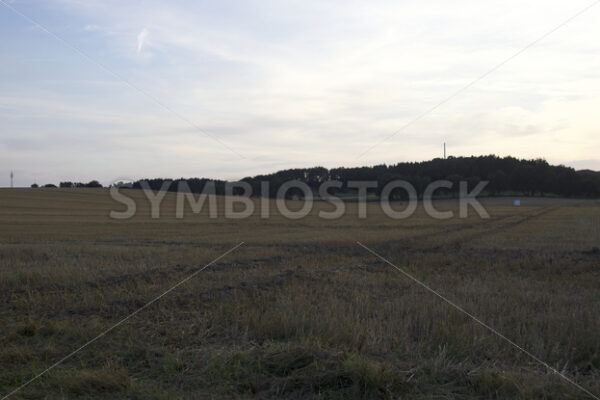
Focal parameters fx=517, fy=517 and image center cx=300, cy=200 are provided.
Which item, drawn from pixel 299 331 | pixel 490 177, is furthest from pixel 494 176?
pixel 299 331

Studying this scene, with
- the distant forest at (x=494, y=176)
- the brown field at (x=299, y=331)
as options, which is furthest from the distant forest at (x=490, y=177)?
the brown field at (x=299, y=331)

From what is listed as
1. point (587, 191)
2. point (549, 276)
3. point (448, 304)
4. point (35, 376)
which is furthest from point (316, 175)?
point (587, 191)

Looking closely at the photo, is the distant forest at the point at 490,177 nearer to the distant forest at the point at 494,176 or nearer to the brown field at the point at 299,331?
the distant forest at the point at 494,176

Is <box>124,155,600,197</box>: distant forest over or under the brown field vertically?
over

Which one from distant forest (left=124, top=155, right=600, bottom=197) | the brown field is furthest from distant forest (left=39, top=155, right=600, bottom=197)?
the brown field

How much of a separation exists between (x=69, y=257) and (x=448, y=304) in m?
12.3

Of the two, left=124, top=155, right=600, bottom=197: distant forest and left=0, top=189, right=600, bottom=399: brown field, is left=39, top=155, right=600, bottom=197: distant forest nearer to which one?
left=124, top=155, right=600, bottom=197: distant forest

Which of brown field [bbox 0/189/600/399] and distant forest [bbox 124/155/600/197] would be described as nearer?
brown field [bbox 0/189/600/399]

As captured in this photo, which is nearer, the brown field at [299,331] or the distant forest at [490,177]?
the brown field at [299,331]

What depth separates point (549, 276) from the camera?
12.8m

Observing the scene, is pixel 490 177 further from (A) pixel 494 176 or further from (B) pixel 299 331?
(B) pixel 299 331

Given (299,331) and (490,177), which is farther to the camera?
(490,177)

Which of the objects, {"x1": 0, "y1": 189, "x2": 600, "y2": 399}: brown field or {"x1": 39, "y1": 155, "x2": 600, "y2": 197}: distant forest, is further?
{"x1": 39, "y1": 155, "x2": 600, "y2": 197}: distant forest

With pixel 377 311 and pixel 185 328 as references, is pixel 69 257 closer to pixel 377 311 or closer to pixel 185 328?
pixel 185 328
